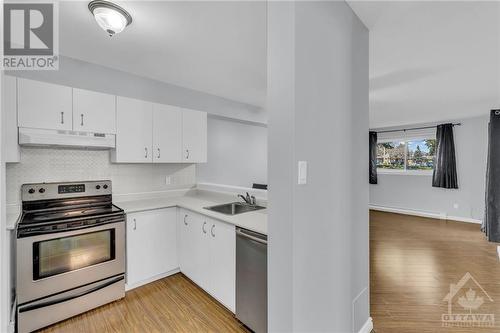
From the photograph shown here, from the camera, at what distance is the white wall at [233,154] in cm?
466

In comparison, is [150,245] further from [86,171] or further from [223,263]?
[86,171]

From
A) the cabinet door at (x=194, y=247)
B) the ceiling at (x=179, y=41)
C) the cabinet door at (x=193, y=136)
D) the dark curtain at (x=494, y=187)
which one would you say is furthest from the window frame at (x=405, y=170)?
the cabinet door at (x=194, y=247)

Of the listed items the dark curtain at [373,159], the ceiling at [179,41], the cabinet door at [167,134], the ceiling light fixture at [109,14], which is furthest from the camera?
the dark curtain at [373,159]

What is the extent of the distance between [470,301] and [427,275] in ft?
1.73

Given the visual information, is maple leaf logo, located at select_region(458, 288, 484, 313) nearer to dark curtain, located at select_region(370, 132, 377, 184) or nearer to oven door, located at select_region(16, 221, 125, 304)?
oven door, located at select_region(16, 221, 125, 304)

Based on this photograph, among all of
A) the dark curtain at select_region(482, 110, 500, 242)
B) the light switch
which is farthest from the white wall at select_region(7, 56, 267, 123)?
the dark curtain at select_region(482, 110, 500, 242)

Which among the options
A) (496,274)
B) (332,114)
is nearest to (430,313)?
(496,274)

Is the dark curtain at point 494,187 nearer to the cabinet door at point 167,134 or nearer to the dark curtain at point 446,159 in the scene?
the dark curtain at point 446,159

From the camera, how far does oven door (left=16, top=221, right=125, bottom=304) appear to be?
1.92 m

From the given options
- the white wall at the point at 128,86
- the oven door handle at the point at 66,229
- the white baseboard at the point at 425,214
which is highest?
the white wall at the point at 128,86

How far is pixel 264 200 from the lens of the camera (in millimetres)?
2787

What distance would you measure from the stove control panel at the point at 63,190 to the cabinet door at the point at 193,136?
1023 millimetres

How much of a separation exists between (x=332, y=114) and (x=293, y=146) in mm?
490

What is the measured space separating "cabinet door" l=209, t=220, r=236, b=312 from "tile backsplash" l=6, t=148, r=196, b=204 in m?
1.43
